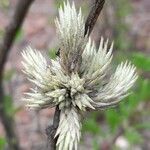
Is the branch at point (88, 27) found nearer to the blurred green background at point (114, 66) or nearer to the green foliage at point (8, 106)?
the blurred green background at point (114, 66)

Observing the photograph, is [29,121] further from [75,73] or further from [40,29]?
[75,73]

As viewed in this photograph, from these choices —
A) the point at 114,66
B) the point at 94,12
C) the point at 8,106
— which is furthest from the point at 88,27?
the point at 8,106

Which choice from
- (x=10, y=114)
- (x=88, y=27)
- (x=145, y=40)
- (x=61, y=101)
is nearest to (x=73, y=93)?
(x=61, y=101)

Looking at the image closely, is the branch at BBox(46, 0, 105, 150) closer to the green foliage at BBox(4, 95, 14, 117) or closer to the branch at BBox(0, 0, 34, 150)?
the branch at BBox(0, 0, 34, 150)

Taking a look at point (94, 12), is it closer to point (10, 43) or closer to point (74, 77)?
point (74, 77)

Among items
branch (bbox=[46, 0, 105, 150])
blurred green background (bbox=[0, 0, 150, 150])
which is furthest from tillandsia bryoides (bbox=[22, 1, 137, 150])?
blurred green background (bbox=[0, 0, 150, 150])

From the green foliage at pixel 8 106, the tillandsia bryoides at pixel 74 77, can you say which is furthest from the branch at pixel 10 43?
the tillandsia bryoides at pixel 74 77

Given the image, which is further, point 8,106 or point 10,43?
point 8,106
